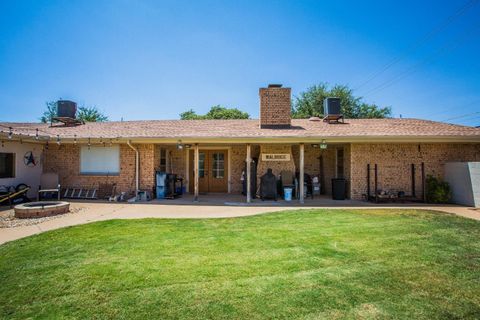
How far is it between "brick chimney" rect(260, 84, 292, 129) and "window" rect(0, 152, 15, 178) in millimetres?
9807

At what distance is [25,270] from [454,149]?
1263 cm

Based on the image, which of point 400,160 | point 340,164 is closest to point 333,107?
point 340,164

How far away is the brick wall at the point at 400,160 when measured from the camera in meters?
9.20

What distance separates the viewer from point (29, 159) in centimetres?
986

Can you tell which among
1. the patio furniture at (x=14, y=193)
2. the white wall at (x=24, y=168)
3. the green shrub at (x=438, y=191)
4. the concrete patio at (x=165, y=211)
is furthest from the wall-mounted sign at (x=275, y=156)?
the white wall at (x=24, y=168)

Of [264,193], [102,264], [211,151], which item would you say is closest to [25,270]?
[102,264]

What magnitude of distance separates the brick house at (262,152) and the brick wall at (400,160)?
0.03 m

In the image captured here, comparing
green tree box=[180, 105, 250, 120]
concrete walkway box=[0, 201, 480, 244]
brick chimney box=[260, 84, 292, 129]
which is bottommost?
concrete walkway box=[0, 201, 480, 244]

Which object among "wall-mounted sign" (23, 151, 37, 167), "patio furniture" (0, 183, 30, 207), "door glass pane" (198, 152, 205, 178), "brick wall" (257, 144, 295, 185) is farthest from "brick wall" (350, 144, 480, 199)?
"wall-mounted sign" (23, 151, 37, 167)

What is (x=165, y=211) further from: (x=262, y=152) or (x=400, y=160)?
(x=400, y=160)

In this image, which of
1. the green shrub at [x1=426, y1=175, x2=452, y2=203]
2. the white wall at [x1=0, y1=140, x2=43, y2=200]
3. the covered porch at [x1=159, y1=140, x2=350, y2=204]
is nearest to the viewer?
the green shrub at [x1=426, y1=175, x2=452, y2=203]

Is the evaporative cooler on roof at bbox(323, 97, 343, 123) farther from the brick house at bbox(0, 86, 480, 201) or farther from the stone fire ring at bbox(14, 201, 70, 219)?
the stone fire ring at bbox(14, 201, 70, 219)

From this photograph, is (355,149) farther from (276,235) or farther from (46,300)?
(46,300)

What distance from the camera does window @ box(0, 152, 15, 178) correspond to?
29.3 feet
